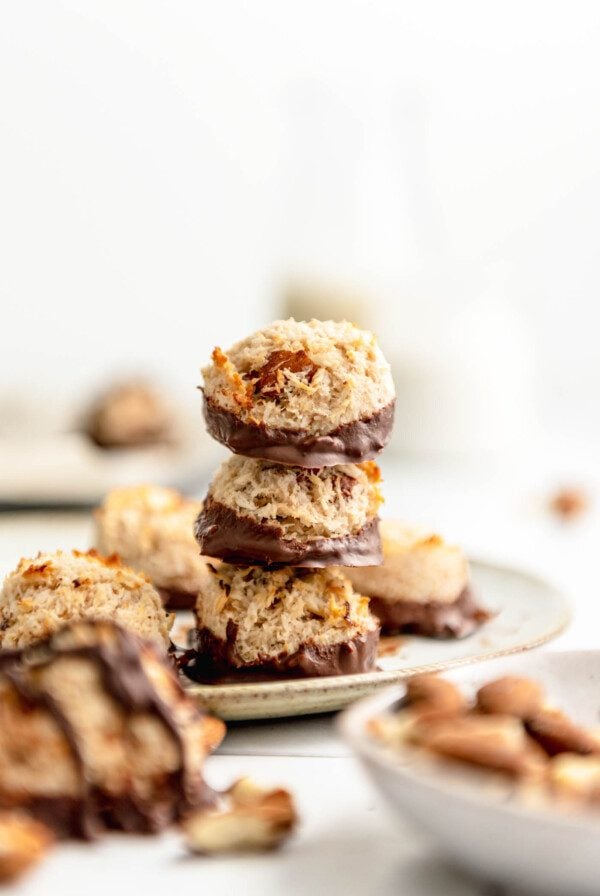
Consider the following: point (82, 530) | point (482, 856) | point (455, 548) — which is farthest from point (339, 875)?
point (82, 530)

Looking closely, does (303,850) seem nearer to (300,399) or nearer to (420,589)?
(300,399)

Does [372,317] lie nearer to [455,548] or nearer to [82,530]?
[82,530]

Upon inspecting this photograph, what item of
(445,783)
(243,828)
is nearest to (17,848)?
(243,828)

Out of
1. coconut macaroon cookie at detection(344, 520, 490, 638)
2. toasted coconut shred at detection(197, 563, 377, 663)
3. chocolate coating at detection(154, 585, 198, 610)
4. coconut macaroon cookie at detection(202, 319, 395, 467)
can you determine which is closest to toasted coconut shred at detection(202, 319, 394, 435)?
coconut macaroon cookie at detection(202, 319, 395, 467)

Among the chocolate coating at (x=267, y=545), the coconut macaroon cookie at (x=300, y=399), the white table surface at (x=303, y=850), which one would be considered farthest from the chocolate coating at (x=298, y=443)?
the white table surface at (x=303, y=850)

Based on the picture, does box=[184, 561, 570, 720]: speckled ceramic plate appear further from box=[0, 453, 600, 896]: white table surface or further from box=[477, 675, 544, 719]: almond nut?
box=[477, 675, 544, 719]: almond nut

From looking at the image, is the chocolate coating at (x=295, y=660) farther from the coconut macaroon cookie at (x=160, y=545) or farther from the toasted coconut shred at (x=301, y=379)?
the coconut macaroon cookie at (x=160, y=545)

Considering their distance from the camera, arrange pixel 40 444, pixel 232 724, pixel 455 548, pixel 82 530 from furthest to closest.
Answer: pixel 40 444 → pixel 82 530 → pixel 455 548 → pixel 232 724
